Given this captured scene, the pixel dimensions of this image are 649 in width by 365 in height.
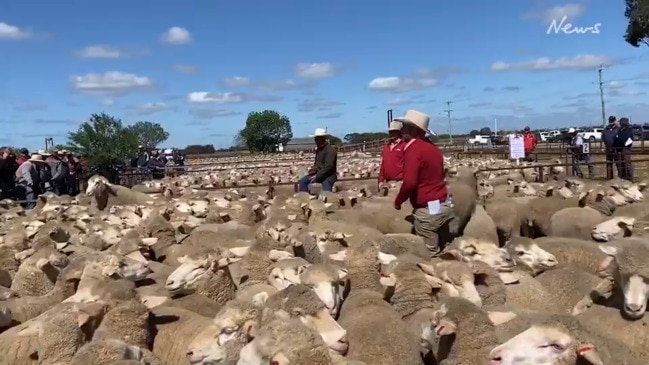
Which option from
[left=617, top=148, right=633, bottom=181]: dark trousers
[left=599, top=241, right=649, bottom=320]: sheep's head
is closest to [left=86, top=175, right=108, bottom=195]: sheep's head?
[left=599, top=241, right=649, bottom=320]: sheep's head

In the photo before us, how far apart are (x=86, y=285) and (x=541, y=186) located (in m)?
8.30

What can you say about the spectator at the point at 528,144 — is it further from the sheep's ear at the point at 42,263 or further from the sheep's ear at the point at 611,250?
the sheep's ear at the point at 42,263

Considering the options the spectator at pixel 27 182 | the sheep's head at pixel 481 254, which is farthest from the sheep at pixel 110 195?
the sheep's head at pixel 481 254

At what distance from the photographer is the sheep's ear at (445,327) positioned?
335 cm

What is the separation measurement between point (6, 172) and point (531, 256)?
1075 centimetres

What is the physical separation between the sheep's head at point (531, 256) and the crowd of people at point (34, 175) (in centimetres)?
871

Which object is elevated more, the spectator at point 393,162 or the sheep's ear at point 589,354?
the spectator at point 393,162

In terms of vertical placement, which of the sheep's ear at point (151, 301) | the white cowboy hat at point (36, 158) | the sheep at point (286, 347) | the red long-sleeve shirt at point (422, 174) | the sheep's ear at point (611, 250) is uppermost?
the white cowboy hat at point (36, 158)

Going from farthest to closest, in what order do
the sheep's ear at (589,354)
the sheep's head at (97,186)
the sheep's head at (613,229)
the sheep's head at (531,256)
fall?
the sheep's head at (97,186) → the sheep's head at (613,229) → the sheep's head at (531,256) → the sheep's ear at (589,354)

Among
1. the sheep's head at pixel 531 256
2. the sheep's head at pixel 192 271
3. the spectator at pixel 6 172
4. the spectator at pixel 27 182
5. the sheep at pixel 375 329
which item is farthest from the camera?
the spectator at pixel 27 182

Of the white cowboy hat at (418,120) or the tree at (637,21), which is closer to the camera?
the white cowboy hat at (418,120)

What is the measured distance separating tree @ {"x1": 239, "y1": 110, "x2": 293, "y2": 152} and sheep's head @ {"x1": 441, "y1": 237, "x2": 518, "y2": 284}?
183 ft

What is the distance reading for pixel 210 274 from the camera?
199 inches

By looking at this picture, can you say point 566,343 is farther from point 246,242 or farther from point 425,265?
point 246,242
